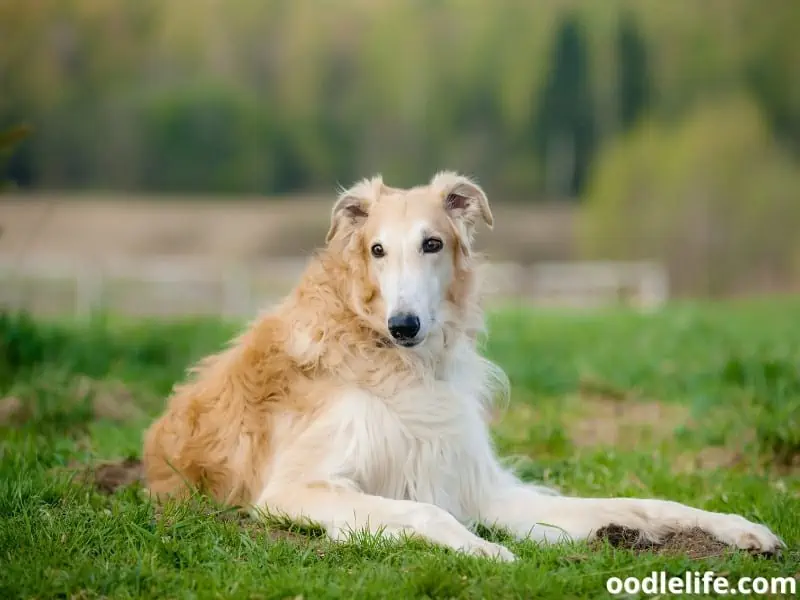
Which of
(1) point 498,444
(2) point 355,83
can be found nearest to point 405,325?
(1) point 498,444

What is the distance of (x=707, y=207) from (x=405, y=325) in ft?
63.2

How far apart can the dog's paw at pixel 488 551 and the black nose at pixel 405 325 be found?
0.92m

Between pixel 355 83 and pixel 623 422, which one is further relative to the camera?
pixel 355 83

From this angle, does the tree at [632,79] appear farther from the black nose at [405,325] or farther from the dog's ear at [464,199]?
the black nose at [405,325]

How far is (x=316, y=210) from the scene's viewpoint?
70.1ft

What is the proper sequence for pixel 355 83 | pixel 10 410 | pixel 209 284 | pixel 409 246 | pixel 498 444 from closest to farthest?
1. pixel 409 246
2. pixel 498 444
3. pixel 10 410
4. pixel 209 284
5. pixel 355 83

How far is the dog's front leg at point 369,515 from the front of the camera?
3.68 metres

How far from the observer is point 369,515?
3891 millimetres

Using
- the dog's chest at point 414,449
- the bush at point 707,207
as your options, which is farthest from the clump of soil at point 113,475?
the bush at point 707,207

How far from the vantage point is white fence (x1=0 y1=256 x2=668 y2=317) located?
703 inches

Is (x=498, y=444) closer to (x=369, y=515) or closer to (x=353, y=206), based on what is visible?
(x=353, y=206)

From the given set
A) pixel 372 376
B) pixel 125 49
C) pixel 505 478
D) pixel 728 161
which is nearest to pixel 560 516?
pixel 505 478

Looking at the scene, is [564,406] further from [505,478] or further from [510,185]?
[510,185]

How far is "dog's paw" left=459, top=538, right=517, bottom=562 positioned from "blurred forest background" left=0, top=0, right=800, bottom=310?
16.7m
